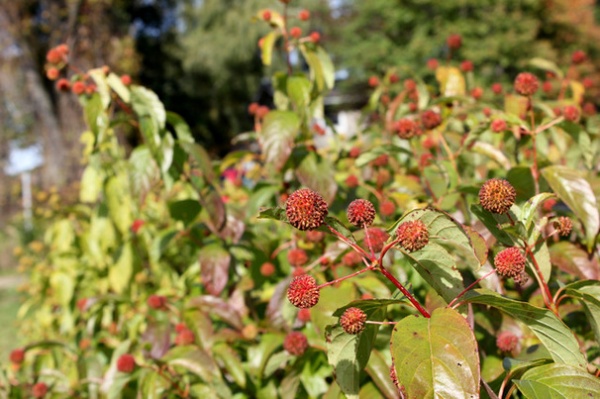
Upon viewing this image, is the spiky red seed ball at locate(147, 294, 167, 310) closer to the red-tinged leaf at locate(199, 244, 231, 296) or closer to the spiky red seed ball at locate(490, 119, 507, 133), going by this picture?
the red-tinged leaf at locate(199, 244, 231, 296)

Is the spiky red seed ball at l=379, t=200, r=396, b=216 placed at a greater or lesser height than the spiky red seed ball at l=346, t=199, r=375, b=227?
lesser

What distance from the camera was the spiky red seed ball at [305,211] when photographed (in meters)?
0.64

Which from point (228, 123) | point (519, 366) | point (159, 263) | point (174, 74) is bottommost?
point (228, 123)

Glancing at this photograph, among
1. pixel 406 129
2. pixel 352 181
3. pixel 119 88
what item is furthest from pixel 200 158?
pixel 406 129

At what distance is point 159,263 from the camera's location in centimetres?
202

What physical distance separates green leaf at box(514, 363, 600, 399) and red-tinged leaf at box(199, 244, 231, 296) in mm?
763

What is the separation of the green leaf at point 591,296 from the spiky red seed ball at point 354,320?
280mm

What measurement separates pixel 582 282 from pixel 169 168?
989 millimetres

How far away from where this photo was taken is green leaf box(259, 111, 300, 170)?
1.32 m

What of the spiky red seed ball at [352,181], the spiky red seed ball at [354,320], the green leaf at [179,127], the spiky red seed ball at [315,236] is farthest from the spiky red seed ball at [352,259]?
the green leaf at [179,127]

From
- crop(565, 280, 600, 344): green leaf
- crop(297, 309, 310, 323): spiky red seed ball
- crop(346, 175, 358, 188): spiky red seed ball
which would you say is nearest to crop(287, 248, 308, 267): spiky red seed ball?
crop(297, 309, 310, 323): spiky red seed ball

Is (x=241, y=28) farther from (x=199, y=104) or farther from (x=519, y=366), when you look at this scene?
(x=519, y=366)

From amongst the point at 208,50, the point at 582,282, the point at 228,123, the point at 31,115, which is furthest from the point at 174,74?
the point at 582,282

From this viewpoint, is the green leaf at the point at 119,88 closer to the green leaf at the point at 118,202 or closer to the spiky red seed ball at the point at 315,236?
the green leaf at the point at 118,202
